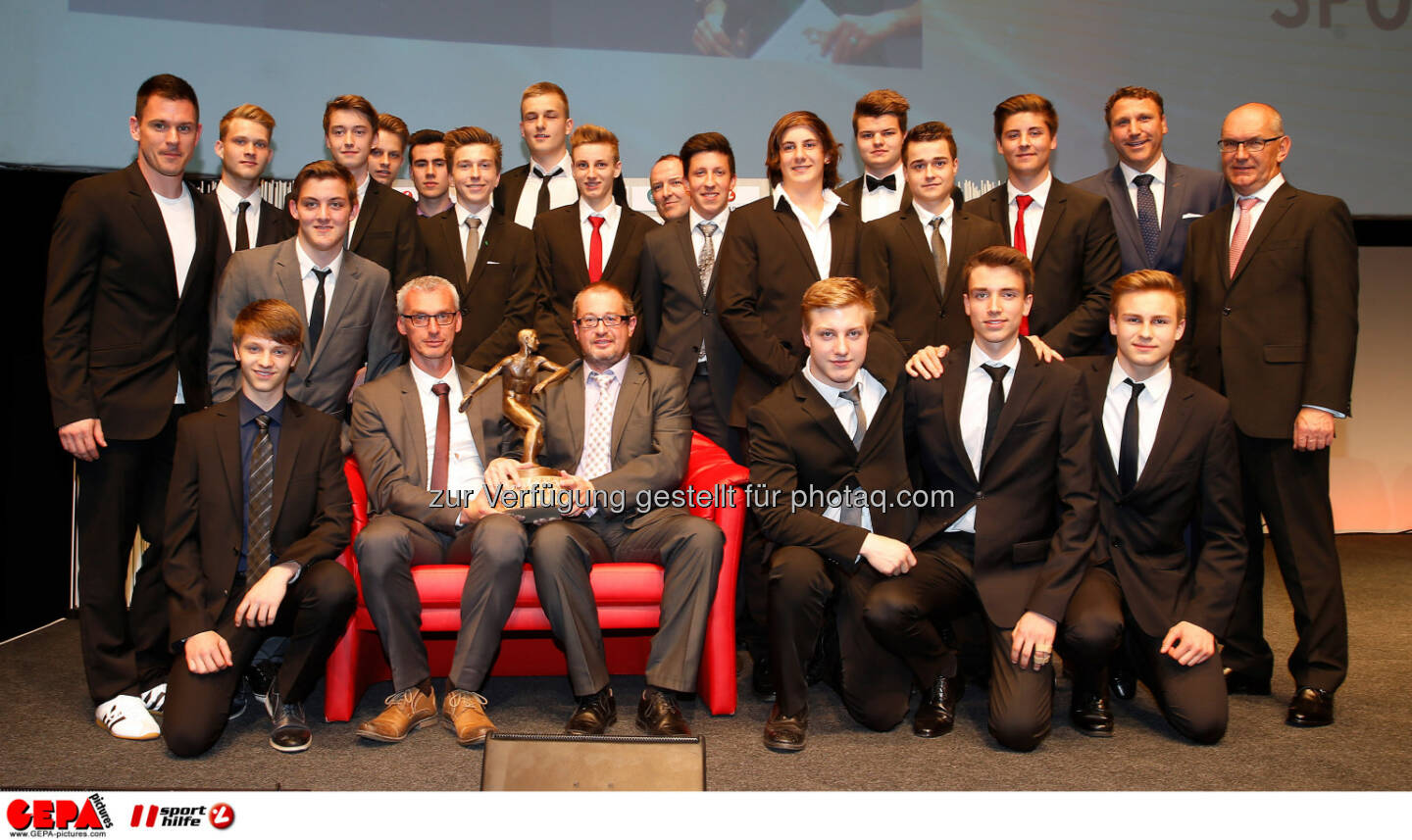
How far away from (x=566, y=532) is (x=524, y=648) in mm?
696

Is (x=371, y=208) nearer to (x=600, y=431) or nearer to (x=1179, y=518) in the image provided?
(x=600, y=431)

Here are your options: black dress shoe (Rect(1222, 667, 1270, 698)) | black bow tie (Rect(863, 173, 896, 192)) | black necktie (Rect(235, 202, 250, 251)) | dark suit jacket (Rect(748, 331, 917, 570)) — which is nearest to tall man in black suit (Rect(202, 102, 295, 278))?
black necktie (Rect(235, 202, 250, 251))

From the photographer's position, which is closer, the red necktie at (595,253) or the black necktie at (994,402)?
the black necktie at (994,402)

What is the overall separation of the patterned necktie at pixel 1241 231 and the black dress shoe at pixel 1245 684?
1262mm

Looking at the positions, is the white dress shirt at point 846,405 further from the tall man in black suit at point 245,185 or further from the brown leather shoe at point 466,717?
the tall man in black suit at point 245,185

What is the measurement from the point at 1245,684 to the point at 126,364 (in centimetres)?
364

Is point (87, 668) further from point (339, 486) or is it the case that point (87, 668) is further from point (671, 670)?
point (671, 670)

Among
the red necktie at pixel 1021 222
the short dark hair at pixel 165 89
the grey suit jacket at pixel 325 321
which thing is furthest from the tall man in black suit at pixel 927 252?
the short dark hair at pixel 165 89

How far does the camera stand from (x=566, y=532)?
3.08m

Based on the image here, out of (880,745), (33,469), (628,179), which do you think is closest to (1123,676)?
(880,745)

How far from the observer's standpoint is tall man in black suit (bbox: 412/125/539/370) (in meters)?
4.02

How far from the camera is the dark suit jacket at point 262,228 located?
3.59 m

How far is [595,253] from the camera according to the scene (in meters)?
4.05

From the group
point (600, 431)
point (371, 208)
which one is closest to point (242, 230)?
point (371, 208)
